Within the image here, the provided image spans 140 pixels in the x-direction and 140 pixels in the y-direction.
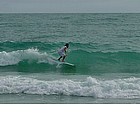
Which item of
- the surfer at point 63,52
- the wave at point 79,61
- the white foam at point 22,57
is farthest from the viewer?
the white foam at point 22,57

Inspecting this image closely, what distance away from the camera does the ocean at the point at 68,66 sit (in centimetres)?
452

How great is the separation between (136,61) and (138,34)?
3.02 metres

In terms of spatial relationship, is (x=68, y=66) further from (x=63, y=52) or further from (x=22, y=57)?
(x=22, y=57)

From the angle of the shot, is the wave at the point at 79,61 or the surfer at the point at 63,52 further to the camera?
the wave at the point at 79,61

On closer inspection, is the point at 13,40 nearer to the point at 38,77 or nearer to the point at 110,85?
the point at 38,77

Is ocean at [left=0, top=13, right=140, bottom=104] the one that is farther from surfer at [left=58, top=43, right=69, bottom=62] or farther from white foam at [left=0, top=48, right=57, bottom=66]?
surfer at [left=58, top=43, right=69, bottom=62]

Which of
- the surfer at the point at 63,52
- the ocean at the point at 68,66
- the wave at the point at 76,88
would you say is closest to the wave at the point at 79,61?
the ocean at the point at 68,66

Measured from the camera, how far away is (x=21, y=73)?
6.00m

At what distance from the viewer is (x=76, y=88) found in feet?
15.3

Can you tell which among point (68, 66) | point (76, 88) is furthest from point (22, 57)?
point (76, 88)

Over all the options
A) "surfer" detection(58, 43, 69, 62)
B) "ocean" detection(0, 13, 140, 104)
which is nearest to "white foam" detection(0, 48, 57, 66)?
"ocean" detection(0, 13, 140, 104)

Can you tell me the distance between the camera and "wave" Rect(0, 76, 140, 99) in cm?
454

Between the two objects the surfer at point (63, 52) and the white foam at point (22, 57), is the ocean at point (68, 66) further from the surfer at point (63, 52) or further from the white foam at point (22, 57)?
the surfer at point (63, 52)
